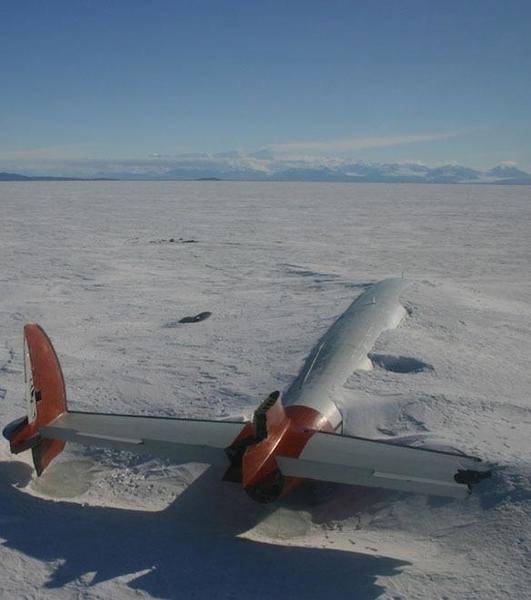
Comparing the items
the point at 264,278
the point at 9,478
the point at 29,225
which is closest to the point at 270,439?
the point at 9,478

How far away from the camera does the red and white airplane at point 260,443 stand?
24.8ft

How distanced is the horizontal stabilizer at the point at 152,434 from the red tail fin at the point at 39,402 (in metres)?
0.24

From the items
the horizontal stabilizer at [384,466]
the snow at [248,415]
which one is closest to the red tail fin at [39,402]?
the snow at [248,415]

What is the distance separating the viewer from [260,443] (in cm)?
855

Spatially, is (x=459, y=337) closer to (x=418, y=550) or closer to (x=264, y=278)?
(x=418, y=550)

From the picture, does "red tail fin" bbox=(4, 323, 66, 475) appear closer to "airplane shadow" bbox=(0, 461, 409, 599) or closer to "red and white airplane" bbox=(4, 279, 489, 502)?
"red and white airplane" bbox=(4, 279, 489, 502)

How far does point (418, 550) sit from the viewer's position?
7.95 m

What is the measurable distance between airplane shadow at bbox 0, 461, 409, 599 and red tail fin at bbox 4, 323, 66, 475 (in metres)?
0.81

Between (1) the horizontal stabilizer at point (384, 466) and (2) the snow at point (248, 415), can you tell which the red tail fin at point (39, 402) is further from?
(1) the horizontal stabilizer at point (384, 466)

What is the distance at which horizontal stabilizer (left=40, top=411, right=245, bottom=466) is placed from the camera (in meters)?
8.64

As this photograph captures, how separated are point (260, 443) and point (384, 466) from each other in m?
1.83

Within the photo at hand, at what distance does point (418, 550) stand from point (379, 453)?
138 cm

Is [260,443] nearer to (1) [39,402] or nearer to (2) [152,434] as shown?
(2) [152,434]

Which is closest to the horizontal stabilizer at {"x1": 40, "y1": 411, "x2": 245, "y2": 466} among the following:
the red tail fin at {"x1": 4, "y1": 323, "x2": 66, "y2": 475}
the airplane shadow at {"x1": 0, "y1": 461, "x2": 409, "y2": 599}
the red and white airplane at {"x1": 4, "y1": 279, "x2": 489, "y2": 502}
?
the red and white airplane at {"x1": 4, "y1": 279, "x2": 489, "y2": 502}
